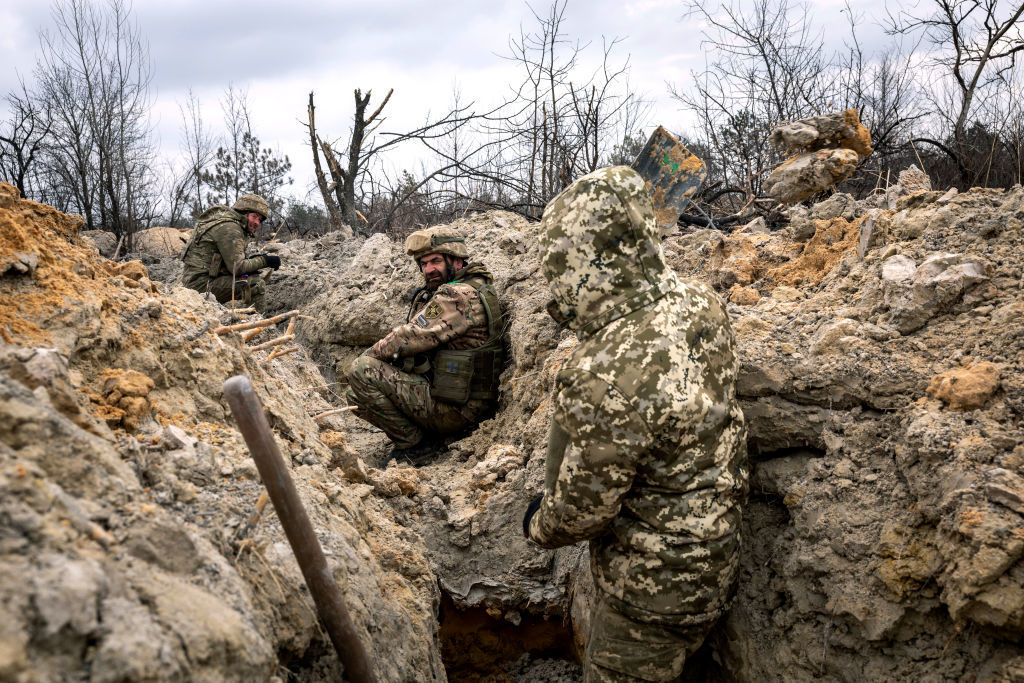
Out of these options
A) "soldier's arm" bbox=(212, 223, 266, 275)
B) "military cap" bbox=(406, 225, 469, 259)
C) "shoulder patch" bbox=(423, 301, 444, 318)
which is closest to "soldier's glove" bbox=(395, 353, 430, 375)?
"shoulder patch" bbox=(423, 301, 444, 318)

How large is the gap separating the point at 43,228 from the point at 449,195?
721 centimetres

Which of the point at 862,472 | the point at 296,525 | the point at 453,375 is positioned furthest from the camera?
the point at 453,375

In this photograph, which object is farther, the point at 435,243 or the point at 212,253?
the point at 212,253

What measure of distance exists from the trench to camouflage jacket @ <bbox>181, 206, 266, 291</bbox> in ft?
16.6

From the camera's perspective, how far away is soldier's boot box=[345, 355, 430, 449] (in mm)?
5125

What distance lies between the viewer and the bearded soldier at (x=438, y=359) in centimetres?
505

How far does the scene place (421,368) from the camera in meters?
5.21

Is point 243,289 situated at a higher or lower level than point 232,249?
lower

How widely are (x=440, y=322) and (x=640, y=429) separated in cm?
299

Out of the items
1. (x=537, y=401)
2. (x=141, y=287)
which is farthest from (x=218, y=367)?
(x=537, y=401)

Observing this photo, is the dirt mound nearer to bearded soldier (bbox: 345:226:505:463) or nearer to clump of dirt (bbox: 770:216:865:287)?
clump of dirt (bbox: 770:216:865:287)

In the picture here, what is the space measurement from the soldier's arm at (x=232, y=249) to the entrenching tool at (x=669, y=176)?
4.32 metres

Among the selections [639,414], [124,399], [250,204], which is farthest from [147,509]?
[250,204]

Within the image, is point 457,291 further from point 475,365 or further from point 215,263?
point 215,263
